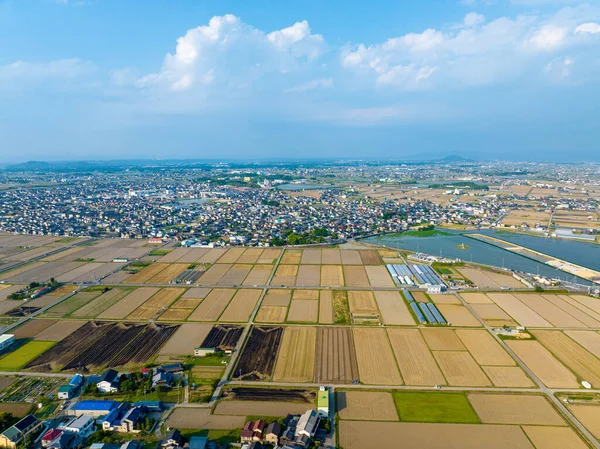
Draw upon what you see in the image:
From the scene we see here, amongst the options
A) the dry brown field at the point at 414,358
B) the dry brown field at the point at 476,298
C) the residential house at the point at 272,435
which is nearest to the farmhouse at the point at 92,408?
the residential house at the point at 272,435

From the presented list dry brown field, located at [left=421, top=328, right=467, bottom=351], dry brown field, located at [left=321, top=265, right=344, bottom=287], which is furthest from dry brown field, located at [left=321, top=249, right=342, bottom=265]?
dry brown field, located at [left=421, top=328, right=467, bottom=351]

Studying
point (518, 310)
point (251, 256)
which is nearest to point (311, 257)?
point (251, 256)

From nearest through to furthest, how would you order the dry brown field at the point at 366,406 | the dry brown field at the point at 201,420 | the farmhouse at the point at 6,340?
the dry brown field at the point at 201,420
the dry brown field at the point at 366,406
the farmhouse at the point at 6,340

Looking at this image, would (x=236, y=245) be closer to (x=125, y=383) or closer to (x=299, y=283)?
(x=299, y=283)

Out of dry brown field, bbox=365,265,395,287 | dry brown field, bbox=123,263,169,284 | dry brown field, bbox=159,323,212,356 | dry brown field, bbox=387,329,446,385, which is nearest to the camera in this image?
dry brown field, bbox=387,329,446,385

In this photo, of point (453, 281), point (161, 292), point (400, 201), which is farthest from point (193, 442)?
point (400, 201)

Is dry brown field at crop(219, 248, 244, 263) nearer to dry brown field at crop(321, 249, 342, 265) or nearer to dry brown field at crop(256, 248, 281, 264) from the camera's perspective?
dry brown field at crop(256, 248, 281, 264)

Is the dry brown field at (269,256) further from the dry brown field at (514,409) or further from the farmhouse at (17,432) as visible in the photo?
the farmhouse at (17,432)
